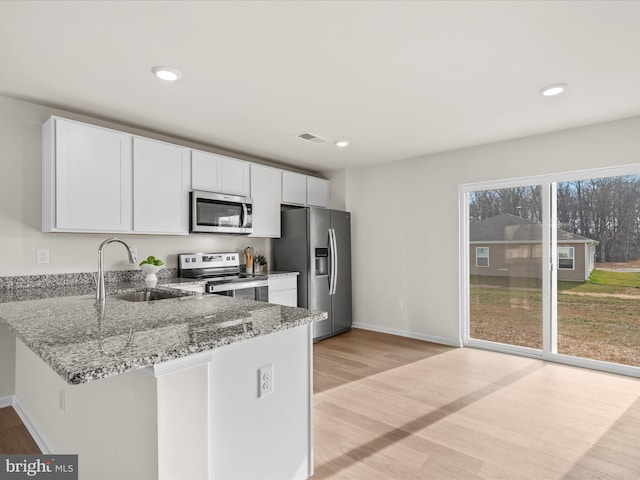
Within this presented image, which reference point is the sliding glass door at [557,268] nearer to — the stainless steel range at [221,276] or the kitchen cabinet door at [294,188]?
the kitchen cabinet door at [294,188]

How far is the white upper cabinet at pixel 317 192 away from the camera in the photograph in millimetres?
5020

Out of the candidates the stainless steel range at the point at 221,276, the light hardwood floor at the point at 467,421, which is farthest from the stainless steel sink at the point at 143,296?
the light hardwood floor at the point at 467,421

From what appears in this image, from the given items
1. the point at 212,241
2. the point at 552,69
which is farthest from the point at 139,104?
the point at 552,69

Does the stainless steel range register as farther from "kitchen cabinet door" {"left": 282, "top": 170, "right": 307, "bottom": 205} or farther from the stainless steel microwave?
"kitchen cabinet door" {"left": 282, "top": 170, "right": 307, "bottom": 205}

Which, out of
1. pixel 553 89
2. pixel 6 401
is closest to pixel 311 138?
pixel 553 89

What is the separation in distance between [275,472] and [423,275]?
337 centimetres

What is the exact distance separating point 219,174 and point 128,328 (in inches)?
107

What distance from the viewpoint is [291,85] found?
2592 millimetres

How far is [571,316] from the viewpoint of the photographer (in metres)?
3.70

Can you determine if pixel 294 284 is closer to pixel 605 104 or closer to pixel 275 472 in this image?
pixel 275 472

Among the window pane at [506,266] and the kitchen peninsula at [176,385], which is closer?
the kitchen peninsula at [176,385]

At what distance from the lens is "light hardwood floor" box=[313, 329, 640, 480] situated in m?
2.00

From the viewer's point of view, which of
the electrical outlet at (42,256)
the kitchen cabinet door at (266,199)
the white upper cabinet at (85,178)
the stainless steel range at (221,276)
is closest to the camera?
the white upper cabinet at (85,178)

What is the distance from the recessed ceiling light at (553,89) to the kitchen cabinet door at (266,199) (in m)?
2.88
